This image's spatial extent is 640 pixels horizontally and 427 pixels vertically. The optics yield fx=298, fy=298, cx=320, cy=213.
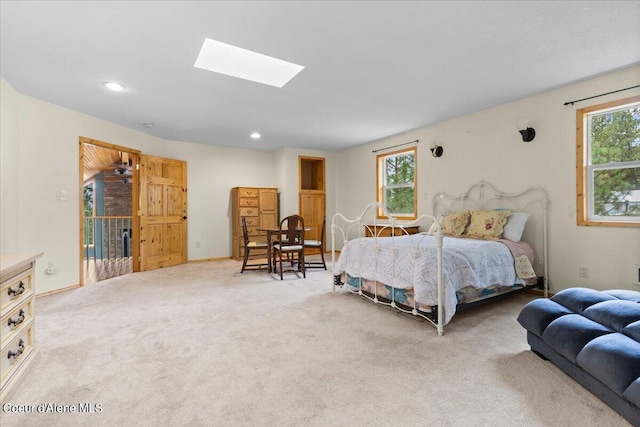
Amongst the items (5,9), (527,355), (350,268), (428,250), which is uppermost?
(5,9)

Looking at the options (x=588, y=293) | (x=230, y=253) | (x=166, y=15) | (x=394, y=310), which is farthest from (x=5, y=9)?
(x=230, y=253)

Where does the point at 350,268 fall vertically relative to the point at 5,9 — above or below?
below

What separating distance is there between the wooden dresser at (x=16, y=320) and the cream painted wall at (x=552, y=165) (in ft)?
15.9

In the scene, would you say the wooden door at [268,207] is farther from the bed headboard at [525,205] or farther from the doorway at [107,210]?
the bed headboard at [525,205]

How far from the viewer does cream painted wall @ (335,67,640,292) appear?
308cm

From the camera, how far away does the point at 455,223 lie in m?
4.04

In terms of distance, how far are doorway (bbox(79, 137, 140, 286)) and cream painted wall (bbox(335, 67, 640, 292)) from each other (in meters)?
5.15

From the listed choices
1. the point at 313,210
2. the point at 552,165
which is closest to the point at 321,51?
the point at 552,165

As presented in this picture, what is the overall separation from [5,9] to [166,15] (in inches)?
41.0

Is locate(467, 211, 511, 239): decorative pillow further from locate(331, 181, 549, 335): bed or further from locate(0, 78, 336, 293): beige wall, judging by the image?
locate(0, 78, 336, 293): beige wall

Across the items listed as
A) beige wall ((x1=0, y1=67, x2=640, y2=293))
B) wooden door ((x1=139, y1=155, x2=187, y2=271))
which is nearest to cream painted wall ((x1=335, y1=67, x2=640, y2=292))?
beige wall ((x1=0, y1=67, x2=640, y2=293))

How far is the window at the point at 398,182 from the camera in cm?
542

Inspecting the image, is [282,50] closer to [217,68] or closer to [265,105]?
[217,68]

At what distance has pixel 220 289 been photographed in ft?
12.7
